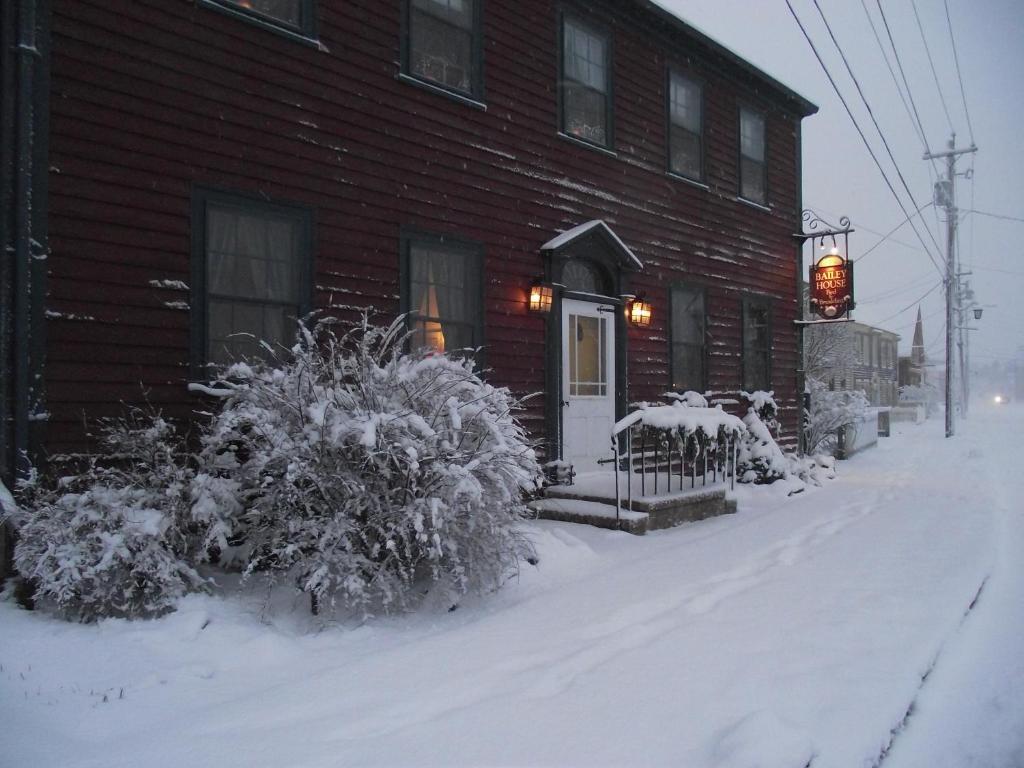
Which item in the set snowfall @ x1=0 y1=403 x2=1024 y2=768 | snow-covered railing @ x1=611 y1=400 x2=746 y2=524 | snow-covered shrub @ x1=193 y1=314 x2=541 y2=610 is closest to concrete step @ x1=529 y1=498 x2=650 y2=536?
snow-covered railing @ x1=611 y1=400 x2=746 y2=524

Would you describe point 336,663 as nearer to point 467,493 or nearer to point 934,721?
point 467,493

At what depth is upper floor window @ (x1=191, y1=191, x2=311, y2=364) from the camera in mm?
5727

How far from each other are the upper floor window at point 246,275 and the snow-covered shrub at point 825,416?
12.0 meters

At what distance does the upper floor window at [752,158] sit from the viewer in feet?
39.4

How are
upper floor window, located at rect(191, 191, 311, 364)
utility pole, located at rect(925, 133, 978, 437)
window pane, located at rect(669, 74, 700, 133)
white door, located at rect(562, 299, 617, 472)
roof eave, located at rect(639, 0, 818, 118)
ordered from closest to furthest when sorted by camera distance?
upper floor window, located at rect(191, 191, 311, 364), white door, located at rect(562, 299, 617, 472), roof eave, located at rect(639, 0, 818, 118), window pane, located at rect(669, 74, 700, 133), utility pole, located at rect(925, 133, 978, 437)

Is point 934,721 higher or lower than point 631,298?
lower

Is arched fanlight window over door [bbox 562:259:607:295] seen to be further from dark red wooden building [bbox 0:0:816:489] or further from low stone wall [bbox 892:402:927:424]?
low stone wall [bbox 892:402:927:424]

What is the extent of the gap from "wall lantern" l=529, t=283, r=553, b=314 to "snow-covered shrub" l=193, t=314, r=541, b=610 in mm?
3528

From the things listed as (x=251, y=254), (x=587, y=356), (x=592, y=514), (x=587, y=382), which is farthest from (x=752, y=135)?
(x=251, y=254)

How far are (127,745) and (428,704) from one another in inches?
48.3

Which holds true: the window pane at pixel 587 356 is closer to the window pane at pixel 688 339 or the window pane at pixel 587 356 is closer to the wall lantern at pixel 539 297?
the wall lantern at pixel 539 297

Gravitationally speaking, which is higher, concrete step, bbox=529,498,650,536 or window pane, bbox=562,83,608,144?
window pane, bbox=562,83,608,144

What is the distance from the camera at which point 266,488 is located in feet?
14.3

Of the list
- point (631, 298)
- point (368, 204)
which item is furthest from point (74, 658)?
point (631, 298)
